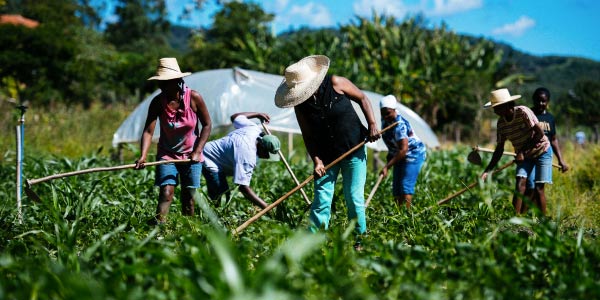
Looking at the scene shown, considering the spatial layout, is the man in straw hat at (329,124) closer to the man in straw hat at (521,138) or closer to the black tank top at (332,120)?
the black tank top at (332,120)

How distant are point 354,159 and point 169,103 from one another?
5.09 feet

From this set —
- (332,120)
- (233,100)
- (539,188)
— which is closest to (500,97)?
(539,188)

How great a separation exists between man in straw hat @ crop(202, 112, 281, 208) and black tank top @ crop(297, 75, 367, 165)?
3.73 feet

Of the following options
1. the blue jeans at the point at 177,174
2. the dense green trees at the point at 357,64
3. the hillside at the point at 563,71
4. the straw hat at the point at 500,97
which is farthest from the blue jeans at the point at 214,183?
the hillside at the point at 563,71

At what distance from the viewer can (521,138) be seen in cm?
588

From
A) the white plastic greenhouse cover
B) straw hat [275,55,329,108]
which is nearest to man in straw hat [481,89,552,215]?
straw hat [275,55,329,108]

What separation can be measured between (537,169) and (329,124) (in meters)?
2.59

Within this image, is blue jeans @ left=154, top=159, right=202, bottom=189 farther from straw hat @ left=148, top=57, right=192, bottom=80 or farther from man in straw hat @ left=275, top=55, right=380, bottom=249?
man in straw hat @ left=275, top=55, right=380, bottom=249

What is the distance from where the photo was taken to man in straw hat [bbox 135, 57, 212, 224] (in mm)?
5062

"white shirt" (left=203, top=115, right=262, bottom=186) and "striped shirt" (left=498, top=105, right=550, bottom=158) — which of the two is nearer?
"striped shirt" (left=498, top=105, right=550, bottom=158)

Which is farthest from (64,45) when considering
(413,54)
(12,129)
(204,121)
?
(204,121)

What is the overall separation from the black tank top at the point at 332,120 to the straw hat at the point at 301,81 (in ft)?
0.27

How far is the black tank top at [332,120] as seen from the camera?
4.58 meters

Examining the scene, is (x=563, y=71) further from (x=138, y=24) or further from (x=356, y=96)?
(x=356, y=96)
